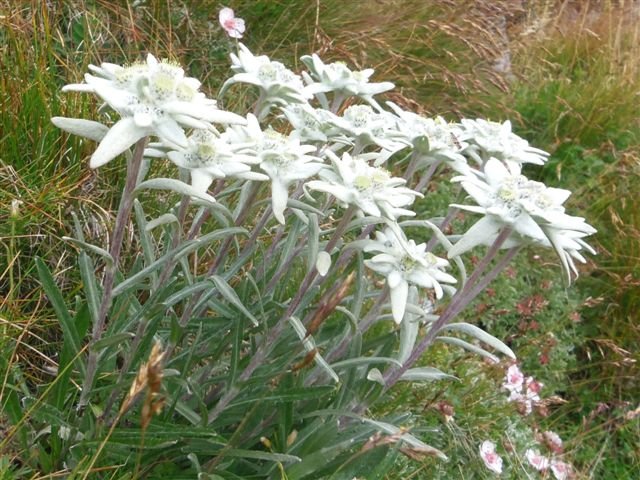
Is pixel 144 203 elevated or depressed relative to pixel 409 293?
depressed

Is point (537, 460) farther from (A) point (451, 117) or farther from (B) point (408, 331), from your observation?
(A) point (451, 117)

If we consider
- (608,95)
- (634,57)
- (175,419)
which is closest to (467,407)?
(175,419)

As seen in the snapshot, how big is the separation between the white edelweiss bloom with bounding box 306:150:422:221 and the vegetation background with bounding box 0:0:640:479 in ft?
2.11

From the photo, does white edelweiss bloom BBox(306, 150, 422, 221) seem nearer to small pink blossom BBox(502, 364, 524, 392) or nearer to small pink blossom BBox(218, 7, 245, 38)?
small pink blossom BBox(502, 364, 524, 392)

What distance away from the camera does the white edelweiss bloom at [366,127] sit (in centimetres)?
194

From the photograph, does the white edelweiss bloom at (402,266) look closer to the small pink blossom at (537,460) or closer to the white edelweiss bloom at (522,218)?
the white edelweiss bloom at (522,218)

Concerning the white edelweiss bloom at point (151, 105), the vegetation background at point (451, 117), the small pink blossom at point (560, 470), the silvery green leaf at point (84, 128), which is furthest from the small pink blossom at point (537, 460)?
the silvery green leaf at point (84, 128)

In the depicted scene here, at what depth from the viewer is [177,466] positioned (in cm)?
188

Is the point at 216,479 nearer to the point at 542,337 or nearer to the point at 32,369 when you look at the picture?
the point at 32,369

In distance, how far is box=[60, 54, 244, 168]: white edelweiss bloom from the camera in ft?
4.58

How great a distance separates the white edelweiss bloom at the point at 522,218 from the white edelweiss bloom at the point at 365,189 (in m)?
0.15

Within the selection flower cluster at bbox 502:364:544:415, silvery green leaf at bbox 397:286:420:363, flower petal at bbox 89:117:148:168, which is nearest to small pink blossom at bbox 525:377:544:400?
flower cluster at bbox 502:364:544:415

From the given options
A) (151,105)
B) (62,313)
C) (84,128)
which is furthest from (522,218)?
(62,313)

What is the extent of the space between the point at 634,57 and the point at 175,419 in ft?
16.2
